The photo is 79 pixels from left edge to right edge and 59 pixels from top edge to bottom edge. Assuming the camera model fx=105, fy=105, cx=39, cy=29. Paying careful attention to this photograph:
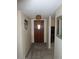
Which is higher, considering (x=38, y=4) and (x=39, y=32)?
(x=38, y=4)

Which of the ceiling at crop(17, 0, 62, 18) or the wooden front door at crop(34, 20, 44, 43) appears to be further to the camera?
the wooden front door at crop(34, 20, 44, 43)

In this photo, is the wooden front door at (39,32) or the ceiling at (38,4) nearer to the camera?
the ceiling at (38,4)

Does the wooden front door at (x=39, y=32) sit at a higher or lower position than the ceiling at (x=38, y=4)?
lower

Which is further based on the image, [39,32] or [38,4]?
[39,32]

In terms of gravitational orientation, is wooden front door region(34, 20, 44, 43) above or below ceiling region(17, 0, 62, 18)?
below
